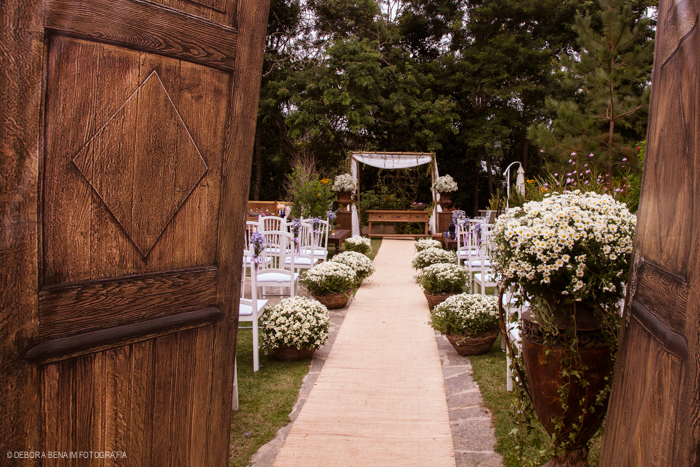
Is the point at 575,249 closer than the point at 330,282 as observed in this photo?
Yes

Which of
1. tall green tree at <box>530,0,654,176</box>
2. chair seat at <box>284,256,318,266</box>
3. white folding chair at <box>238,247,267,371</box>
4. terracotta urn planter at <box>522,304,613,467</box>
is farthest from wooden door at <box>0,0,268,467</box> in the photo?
tall green tree at <box>530,0,654,176</box>

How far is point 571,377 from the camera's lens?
2078 mm

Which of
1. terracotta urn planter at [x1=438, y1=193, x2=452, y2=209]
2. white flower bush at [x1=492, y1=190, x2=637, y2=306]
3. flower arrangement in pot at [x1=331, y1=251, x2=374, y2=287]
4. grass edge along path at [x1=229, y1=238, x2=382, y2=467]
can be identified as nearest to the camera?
white flower bush at [x1=492, y1=190, x2=637, y2=306]

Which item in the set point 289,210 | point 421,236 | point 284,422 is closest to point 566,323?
point 284,422

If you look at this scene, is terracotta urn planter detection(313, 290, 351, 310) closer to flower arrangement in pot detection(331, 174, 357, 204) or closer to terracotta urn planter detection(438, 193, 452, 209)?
flower arrangement in pot detection(331, 174, 357, 204)

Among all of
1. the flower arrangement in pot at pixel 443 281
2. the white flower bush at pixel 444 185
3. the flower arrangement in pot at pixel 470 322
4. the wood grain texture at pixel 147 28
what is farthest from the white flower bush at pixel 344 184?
the wood grain texture at pixel 147 28

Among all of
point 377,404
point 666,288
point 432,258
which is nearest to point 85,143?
point 666,288

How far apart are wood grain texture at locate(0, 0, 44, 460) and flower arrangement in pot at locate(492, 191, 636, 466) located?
177 centimetres

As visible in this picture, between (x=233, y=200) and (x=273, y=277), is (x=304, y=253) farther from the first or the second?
(x=233, y=200)

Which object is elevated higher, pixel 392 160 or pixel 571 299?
pixel 392 160

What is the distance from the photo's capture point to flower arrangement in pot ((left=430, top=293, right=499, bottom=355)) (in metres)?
4.09

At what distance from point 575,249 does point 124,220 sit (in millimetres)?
1756

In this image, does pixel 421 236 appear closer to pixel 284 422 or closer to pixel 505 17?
pixel 505 17

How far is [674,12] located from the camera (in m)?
1.39
